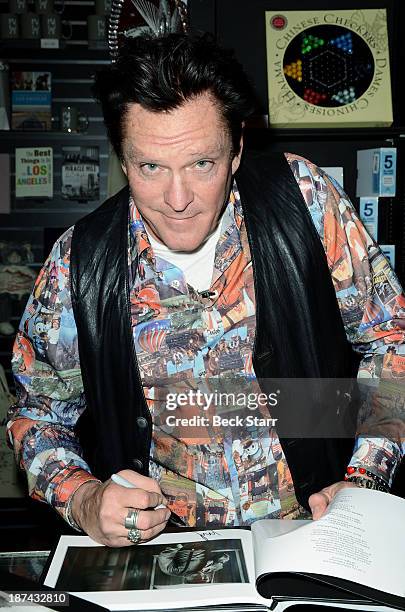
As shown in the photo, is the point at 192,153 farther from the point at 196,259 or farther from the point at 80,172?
the point at 80,172

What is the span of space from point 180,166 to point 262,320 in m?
0.35

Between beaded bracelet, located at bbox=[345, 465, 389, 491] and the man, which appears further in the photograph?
the man

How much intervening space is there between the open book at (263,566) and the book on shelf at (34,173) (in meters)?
2.59

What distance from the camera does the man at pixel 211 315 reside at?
4.46 feet

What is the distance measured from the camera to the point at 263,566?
0.97 metres

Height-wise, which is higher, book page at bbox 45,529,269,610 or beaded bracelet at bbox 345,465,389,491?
beaded bracelet at bbox 345,465,389,491

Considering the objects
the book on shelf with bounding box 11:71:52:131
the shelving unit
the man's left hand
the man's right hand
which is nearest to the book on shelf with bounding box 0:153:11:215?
the shelving unit

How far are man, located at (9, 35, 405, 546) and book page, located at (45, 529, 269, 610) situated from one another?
25 centimetres

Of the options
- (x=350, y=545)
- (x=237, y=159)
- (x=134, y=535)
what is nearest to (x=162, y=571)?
(x=134, y=535)

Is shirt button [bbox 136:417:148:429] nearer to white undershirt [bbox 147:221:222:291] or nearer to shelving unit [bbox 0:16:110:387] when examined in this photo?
white undershirt [bbox 147:221:222:291]

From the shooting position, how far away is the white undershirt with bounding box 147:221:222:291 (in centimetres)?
150

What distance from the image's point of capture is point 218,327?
145 centimetres

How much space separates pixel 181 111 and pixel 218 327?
15.7 inches

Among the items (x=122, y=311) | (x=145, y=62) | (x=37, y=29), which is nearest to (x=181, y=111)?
(x=145, y=62)
